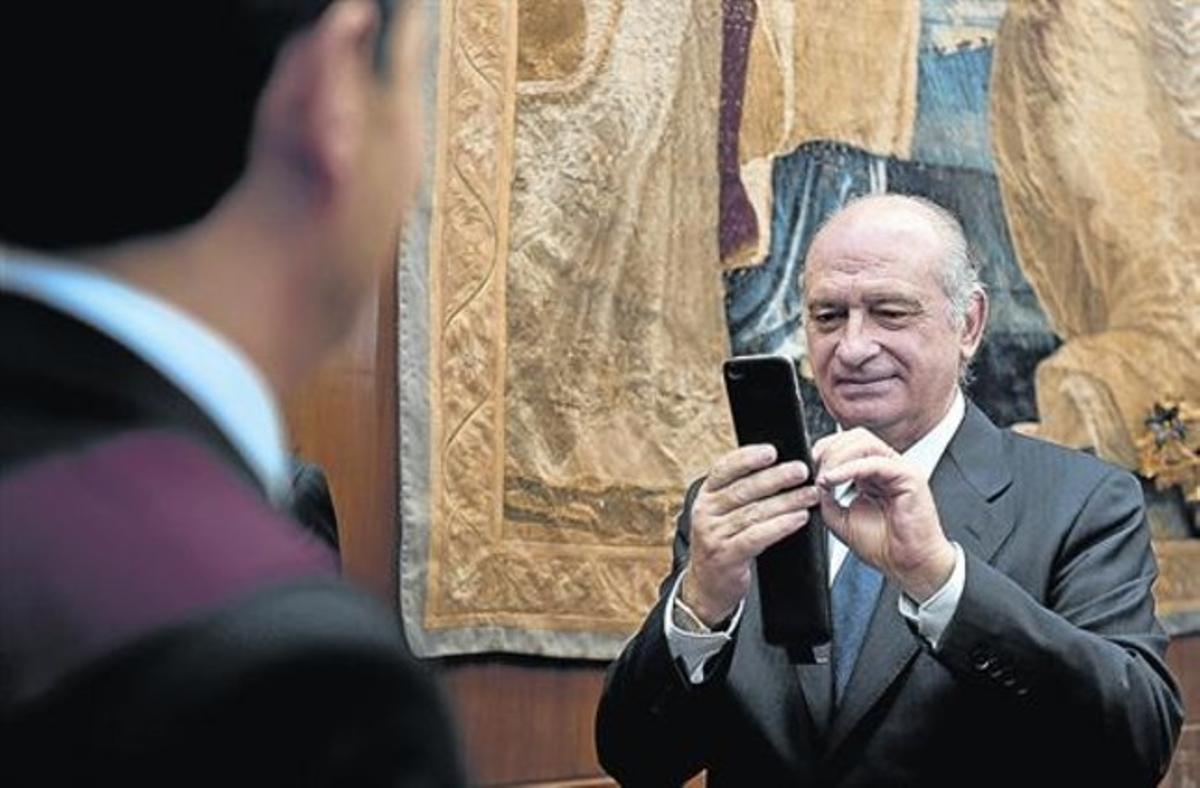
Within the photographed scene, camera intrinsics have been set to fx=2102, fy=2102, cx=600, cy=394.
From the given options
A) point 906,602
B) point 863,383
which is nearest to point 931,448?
point 863,383

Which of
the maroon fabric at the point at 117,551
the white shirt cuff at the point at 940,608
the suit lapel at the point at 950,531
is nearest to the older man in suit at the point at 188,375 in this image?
the maroon fabric at the point at 117,551

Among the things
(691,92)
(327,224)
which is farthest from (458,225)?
(327,224)

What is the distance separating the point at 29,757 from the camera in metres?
0.73

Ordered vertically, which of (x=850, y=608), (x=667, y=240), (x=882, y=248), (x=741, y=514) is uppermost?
(x=882, y=248)

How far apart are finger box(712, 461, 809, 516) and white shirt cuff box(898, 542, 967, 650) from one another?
0.22 m

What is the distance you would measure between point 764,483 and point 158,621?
1.93 meters

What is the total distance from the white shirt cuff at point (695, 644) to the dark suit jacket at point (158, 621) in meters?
1.96

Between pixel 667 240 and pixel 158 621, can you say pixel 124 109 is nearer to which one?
pixel 158 621

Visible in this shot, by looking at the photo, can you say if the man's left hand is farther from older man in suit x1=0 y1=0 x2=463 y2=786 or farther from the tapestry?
the tapestry

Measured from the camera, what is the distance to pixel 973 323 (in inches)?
124

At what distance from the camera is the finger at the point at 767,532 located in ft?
8.61

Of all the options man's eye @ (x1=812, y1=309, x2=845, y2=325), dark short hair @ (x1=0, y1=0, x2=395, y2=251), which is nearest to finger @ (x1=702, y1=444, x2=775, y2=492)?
man's eye @ (x1=812, y1=309, x2=845, y2=325)

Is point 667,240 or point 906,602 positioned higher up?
point 906,602

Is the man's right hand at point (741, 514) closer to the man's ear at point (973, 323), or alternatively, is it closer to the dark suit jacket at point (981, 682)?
the dark suit jacket at point (981, 682)
